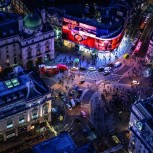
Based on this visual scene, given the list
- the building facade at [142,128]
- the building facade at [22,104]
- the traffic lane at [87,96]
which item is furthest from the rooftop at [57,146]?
the traffic lane at [87,96]

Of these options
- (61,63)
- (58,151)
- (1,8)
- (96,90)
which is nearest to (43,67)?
(61,63)

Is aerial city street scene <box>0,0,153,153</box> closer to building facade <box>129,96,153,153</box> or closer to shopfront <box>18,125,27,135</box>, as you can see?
building facade <box>129,96,153,153</box>

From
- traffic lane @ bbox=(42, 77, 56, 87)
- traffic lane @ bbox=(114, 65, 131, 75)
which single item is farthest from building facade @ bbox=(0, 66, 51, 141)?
traffic lane @ bbox=(114, 65, 131, 75)

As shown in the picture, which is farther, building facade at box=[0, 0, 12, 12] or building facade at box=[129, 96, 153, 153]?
building facade at box=[0, 0, 12, 12]

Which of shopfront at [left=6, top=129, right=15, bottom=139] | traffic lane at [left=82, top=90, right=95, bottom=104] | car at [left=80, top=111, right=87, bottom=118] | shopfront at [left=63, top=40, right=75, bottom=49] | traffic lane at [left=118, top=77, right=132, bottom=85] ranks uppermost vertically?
shopfront at [left=63, top=40, right=75, bottom=49]

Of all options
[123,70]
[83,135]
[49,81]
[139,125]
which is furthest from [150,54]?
[139,125]
